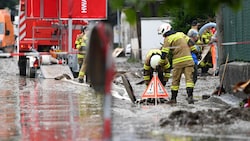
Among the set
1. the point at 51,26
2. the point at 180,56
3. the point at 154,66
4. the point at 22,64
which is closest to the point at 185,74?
the point at 180,56

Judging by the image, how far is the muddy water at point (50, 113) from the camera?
9.83 m

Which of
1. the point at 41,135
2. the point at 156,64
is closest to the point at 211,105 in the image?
the point at 156,64

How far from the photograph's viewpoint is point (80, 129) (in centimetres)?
1023

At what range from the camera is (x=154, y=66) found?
14273mm

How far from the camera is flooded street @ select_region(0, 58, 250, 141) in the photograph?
943 cm

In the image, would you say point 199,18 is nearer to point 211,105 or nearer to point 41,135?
point 211,105

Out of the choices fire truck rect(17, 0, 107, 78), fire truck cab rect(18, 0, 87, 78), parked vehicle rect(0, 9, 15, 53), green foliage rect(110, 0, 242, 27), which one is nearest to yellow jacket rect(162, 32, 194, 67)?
fire truck rect(17, 0, 107, 78)

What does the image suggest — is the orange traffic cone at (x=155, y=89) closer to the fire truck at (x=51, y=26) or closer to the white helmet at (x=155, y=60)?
the white helmet at (x=155, y=60)

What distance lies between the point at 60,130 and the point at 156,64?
14.4 ft

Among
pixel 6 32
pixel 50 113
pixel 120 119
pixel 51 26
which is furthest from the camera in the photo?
pixel 6 32

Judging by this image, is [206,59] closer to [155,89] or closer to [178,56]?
[178,56]

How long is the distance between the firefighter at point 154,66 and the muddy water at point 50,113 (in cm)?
115

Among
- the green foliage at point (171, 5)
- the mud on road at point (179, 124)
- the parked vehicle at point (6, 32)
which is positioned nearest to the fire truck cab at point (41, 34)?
the mud on road at point (179, 124)

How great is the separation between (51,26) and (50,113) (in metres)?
11.3
